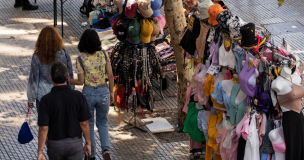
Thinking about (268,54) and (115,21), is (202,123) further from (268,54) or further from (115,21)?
(115,21)

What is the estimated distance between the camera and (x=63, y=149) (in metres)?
4.05

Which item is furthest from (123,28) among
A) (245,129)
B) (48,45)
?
(245,129)

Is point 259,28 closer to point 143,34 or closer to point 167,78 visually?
point 143,34

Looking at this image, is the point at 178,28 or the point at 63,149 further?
the point at 178,28

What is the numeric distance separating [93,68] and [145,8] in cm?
158

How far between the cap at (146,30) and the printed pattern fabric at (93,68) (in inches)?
54.6

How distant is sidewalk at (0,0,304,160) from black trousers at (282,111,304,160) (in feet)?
6.75

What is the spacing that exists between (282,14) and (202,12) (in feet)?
23.1

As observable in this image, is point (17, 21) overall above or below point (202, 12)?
below

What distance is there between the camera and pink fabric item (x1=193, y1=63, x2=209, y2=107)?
5.04 m

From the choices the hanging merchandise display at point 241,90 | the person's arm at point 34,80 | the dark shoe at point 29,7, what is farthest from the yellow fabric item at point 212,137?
the dark shoe at point 29,7

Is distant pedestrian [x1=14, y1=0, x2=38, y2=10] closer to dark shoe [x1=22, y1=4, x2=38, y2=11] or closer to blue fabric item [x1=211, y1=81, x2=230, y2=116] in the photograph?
dark shoe [x1=22, y1=4, x2=38, y2=11]

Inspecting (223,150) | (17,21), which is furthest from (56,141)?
(17,21)

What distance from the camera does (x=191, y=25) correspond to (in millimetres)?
5285
